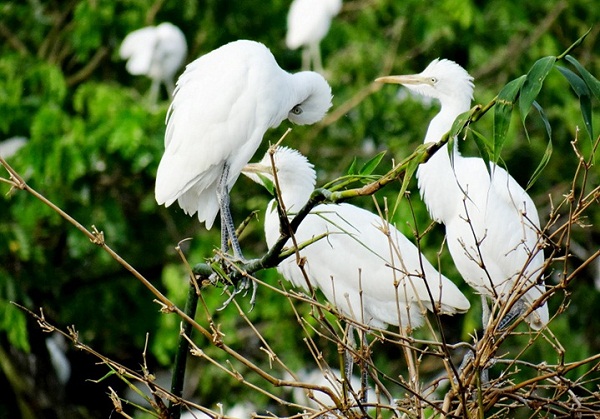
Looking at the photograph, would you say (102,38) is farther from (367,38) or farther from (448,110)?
(448,110)

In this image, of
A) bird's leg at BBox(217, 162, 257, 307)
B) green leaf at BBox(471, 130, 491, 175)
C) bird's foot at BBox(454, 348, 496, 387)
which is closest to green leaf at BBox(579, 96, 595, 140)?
green leaf at BBox(471, 130, 491, 175)

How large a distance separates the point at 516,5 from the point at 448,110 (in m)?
2.63

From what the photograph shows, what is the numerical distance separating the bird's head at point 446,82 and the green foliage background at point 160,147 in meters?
1.51

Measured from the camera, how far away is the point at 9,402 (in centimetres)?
639

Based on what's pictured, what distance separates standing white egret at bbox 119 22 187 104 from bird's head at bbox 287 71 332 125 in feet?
10.5

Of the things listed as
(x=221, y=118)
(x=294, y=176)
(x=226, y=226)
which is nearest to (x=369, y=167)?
(x=226, y=226)

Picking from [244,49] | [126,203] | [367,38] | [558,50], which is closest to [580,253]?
[558,50]

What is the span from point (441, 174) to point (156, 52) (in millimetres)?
3526

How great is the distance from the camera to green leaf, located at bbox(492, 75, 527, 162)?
5.29 feet

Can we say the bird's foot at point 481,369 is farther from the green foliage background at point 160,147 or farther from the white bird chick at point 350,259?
the green foliage background at point 160,147

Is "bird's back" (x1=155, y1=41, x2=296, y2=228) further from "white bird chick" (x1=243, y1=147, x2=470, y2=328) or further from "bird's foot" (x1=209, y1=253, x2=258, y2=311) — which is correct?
"bird's foot" (x1=209, y1=253, x2=258, y2=311)

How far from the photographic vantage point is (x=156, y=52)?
6586mm

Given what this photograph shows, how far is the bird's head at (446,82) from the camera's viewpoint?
3.35m

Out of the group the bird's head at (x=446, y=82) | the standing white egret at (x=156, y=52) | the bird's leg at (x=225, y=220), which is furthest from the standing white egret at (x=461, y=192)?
the standing white egret at (x=156, y=52)
